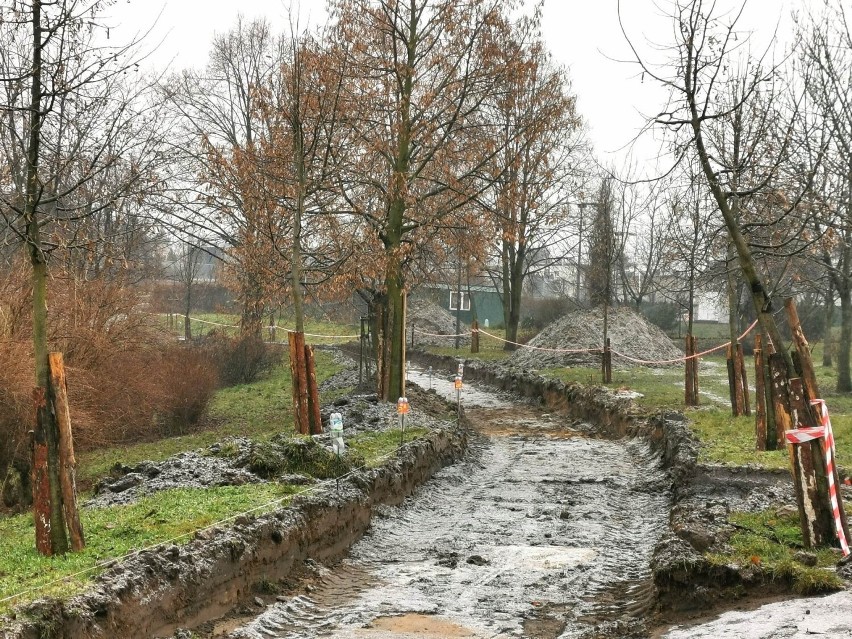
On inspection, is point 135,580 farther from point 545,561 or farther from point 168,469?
point 168,469

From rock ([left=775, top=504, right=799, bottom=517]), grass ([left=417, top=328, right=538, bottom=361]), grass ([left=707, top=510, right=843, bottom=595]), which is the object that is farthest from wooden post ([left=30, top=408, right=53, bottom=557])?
grass ([left=417, top=328, right=538, bottom=361])

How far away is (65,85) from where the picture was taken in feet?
27.9

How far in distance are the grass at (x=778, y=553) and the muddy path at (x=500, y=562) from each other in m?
0.90

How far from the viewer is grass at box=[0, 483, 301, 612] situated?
7.08 meters

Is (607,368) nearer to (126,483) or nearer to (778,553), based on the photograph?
(126,483)

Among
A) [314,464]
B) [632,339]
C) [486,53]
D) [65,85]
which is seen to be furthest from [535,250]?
[65,85]

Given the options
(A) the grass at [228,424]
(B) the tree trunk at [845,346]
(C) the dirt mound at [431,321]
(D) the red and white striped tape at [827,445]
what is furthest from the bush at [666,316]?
(D) the red and white striped tape at [827,445]

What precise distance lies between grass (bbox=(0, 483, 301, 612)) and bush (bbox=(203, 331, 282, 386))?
20.2 meters

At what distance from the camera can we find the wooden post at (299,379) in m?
15.3

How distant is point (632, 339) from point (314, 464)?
25.3 meters

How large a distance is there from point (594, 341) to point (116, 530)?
28700 mm

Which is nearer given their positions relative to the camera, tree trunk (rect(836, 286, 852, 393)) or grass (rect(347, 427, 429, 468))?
grass (rect(347, 427, 429, 468))

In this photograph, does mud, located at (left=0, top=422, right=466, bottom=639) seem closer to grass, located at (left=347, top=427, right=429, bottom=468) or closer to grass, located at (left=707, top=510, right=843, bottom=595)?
grass, located at (left=347, top=427, right=429, bottom=468)

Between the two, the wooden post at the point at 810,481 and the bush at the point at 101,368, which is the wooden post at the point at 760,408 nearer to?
the wooden post at the point at 810,481
